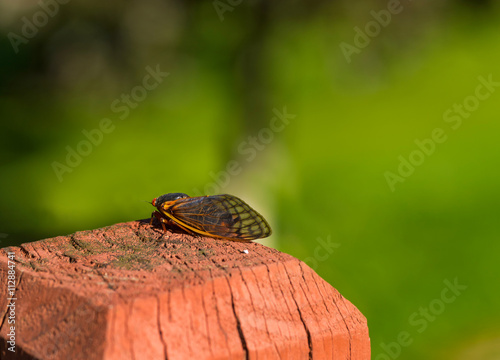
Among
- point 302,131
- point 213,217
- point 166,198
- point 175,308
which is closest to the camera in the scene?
point 175,308

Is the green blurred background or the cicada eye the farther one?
the green blurred background

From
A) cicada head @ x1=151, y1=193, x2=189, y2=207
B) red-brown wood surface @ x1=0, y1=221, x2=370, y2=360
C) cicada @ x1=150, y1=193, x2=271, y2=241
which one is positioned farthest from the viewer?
cicada head @ x1=151, y1=193, x2=189, y2=207

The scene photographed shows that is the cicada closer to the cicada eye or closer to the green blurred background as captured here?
the cicada eye

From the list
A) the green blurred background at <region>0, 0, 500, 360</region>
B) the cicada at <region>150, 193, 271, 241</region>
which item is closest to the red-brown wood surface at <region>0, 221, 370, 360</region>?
the cicada at <region>150, 193, 271, 241</region>

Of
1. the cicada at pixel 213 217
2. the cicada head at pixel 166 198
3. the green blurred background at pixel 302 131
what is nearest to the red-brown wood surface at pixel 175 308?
the cicada at pixel 213 217

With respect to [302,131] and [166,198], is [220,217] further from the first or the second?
[302,131]

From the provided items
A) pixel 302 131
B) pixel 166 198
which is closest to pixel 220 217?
pixel 166 198

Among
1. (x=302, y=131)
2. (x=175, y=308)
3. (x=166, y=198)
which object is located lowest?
(x=166, y=198)
